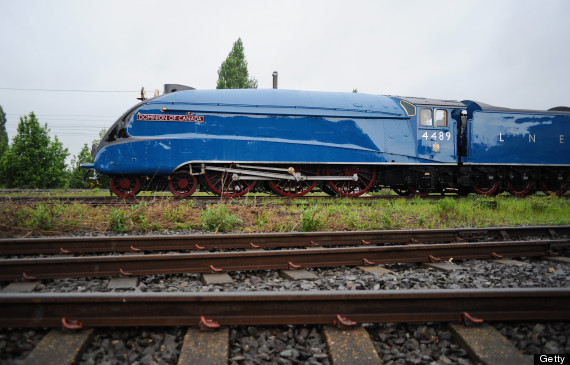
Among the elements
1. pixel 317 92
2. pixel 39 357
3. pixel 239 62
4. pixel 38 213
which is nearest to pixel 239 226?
pixel 38 213

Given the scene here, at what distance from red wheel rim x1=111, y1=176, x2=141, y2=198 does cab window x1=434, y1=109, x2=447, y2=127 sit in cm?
894

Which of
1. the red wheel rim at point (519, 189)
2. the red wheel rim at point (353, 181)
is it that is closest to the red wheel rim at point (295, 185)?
the red wheel rim at point (353, 181)

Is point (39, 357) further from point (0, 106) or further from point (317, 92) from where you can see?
point (0, 106)

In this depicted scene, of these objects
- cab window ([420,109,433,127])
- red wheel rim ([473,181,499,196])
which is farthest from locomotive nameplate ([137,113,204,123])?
red wheel rim ([473,181,499,196])

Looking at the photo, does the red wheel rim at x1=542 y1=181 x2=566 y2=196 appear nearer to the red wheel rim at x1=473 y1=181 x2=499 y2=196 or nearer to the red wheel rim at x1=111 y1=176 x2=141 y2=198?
the red wheel rim at x1=473 y1=181 x2=499 y2=196

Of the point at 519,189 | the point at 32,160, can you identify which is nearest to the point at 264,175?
the point at 519,189

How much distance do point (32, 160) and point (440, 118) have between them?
4274 cm

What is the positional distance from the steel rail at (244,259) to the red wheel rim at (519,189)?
8242mm

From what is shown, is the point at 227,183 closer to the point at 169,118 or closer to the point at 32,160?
the point at 169,118

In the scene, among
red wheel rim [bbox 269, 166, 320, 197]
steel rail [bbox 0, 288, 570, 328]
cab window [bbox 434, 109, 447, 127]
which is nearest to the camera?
steel rail [bbox 0, 288, 570, 328]

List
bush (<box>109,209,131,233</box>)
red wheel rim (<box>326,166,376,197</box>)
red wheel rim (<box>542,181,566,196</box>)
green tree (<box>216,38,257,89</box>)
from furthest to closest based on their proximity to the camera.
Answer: green tree (<box>216,38,257,89</box>)
red wheel rim (<box>542,181,566,196</box>)
red wheel rim (<box>326,166,376,197</box>)
bush (<box>109,209,131,233</box>)

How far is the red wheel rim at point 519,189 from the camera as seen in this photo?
11375 mm

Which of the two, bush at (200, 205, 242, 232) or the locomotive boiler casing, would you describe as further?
the locomotive boiler casing

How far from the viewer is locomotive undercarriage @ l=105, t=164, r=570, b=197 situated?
9.30m
